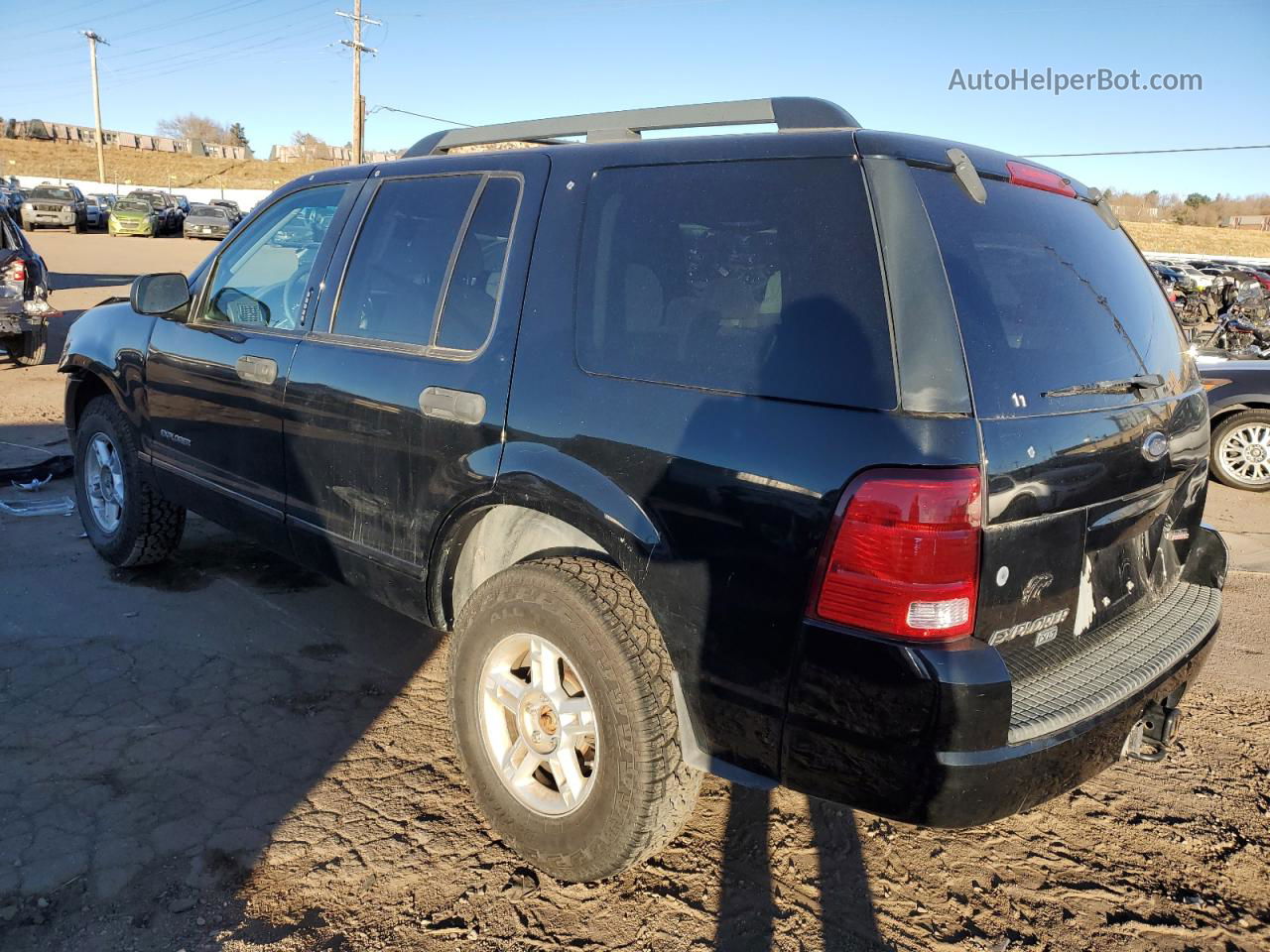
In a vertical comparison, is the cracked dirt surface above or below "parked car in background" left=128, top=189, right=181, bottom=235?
below

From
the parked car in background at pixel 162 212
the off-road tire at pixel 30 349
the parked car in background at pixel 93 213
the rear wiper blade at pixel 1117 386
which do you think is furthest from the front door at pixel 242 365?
the parked car in background at pixel 93 213

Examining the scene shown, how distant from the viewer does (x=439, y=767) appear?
126 inches

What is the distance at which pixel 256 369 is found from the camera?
3.56m

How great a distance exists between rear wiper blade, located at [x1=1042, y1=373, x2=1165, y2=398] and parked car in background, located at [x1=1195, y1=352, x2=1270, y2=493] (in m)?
5.76

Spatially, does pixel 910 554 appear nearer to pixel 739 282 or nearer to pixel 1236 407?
pixel 739 282

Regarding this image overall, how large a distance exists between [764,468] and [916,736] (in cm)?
66

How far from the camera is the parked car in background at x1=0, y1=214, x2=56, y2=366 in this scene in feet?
32.6

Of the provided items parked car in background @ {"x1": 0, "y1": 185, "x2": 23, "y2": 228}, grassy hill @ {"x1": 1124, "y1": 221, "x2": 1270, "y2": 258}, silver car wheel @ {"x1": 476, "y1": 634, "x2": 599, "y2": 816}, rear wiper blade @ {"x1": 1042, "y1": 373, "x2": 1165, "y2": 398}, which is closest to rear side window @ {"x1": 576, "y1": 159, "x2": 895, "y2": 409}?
rear wiper blade @ {"x1": 1042, "y1": 373, "x2": 1165, "y2": 398}

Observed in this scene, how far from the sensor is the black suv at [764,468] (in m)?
1.97

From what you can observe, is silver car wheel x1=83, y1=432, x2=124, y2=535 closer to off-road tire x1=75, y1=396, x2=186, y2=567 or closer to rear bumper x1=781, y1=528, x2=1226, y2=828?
off-road tire x1=75, y1=396, x2=186, y2=567

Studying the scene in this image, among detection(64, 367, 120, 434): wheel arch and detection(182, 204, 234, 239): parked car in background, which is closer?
detection(64, 367, 120, 434): wheel arch

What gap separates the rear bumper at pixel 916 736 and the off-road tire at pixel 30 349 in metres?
11.2

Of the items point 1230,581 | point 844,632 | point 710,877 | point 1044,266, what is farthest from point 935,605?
point 1230,581

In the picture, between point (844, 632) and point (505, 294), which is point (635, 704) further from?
point (505, 294)
